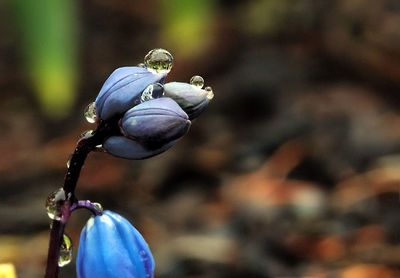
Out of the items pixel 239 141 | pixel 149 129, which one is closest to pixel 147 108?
pixel 149 129

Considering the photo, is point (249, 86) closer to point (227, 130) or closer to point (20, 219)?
point (227, 130)

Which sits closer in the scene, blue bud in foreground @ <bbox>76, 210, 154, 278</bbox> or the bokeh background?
blue bud in foreground @ <bbox>76, 210, 154, 278</bbox>

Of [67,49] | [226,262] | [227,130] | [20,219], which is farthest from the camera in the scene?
[227,130]

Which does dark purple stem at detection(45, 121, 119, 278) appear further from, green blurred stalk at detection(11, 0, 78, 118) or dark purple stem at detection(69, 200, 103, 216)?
green blurred stalk at detection(11, 0, 78, 118)

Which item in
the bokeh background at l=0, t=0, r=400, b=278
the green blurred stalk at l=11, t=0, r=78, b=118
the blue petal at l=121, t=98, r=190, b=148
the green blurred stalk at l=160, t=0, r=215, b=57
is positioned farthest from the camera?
the green blurred stalk at l=160, t=0, r=215, b=57

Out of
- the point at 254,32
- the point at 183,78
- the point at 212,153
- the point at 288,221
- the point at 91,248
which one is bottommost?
the point at 91,248

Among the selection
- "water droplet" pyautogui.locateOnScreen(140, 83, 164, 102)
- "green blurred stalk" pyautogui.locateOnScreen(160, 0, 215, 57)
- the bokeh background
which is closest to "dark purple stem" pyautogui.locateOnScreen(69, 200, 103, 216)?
"water droplet" pyautogui.locateOnScreen(140, 83, 164, 102)

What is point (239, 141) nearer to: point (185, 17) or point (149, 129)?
point (185, 17)

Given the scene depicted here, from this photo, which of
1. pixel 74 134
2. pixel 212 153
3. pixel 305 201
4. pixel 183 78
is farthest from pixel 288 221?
pixel 183 78
